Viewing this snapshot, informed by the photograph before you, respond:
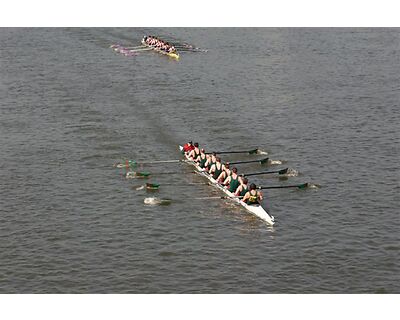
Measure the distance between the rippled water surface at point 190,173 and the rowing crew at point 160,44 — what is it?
193 cm

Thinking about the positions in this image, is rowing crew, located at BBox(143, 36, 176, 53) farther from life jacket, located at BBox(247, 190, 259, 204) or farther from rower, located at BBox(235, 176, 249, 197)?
life jacket, located at BBox(247, 190, 259, 204)

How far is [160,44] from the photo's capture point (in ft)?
386

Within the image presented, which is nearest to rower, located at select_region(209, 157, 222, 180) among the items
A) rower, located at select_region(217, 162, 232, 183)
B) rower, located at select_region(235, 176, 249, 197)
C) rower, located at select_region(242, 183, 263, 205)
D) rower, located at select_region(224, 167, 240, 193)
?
rower, located at select_region(217, 162, 232, 183)

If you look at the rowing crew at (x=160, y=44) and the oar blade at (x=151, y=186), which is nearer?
the oar blade at (x=151, y=186)

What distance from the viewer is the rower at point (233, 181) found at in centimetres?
5375

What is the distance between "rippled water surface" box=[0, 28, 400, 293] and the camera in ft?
144

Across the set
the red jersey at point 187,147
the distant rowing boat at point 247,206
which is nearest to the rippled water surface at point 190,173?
the distant rowing boat at point 247,206

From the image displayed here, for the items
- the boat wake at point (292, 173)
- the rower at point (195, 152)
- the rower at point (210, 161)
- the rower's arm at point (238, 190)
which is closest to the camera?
the rower's arm at point (238, 190)

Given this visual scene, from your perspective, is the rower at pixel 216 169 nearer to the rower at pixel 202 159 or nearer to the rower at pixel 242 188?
the rower at pixel 202 159

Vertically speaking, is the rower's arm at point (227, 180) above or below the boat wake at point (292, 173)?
below

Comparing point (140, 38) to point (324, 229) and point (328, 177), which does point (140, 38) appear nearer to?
point (328, 177)

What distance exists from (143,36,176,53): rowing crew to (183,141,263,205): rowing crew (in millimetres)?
54590

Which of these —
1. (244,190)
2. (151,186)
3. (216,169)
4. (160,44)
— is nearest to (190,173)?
(216,169)

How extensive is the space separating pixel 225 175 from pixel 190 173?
525cm
